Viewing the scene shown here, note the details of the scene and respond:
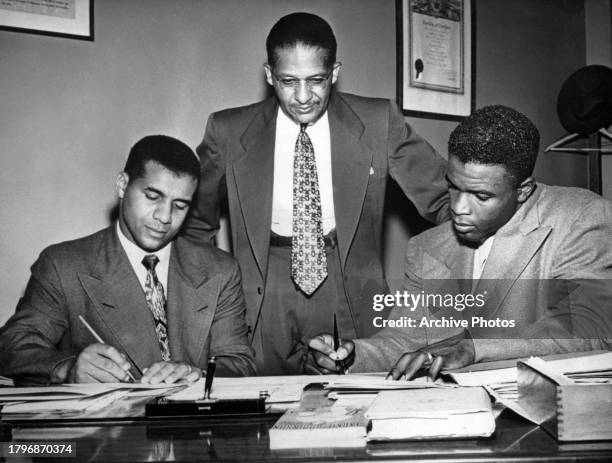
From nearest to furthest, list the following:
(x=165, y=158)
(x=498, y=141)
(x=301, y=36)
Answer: (x=498, y=141), (x=165, y=158), (x=301, y=36)

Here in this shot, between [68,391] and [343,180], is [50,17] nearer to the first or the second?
[343,180]

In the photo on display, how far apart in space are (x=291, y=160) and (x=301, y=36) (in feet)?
1.40

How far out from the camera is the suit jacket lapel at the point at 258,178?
7.09 ft

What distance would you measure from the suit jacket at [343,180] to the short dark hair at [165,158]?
224mm

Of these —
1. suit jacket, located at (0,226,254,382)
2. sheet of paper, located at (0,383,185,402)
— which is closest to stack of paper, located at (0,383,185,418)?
sheet of paper, located at (0,383,185,402)

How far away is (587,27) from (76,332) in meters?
2.59

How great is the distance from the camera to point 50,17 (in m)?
2.15

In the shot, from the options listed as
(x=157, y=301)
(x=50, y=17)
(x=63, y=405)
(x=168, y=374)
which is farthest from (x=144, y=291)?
(x=50, y=17)

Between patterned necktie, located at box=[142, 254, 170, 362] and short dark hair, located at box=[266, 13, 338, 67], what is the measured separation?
79 centimetres

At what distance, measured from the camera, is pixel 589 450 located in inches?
31.1

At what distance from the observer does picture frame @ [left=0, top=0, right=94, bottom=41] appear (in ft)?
6.90

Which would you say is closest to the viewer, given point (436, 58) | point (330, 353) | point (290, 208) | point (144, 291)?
point (330, 353)

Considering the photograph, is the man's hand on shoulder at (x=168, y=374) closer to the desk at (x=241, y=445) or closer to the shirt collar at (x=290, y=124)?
the desk at (x=241, y=445)

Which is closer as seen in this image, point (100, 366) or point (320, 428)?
point (320, 428)
